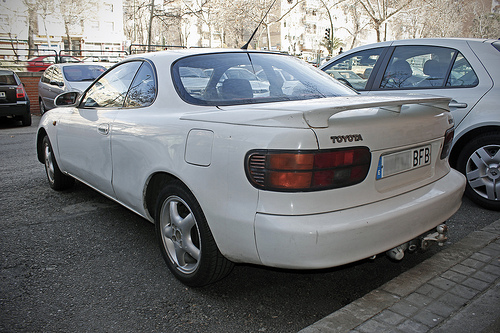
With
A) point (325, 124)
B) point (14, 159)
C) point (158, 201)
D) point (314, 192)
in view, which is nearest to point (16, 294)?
point (158, 201)

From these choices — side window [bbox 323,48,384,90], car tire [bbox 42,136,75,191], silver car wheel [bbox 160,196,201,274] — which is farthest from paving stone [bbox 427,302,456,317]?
car tire [bbox 42,136,75,191]

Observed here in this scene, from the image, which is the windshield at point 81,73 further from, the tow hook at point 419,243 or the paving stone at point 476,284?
the paving stone at point 476,284

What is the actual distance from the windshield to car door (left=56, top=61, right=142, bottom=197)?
9.03 meters

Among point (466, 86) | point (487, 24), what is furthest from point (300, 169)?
point (487, 24)

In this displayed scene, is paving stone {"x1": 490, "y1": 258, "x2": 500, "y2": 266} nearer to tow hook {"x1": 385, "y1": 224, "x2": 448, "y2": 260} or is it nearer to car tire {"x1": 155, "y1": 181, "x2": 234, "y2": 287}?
tow hook {"x1": 385, "y1": 224, "x2": 448, "y2": 260}

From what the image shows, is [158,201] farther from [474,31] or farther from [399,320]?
[474,31]

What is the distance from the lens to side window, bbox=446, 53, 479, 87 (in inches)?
176

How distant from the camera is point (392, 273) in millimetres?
3121

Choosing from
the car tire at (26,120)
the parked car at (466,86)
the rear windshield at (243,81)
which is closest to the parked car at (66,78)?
the car tire at (26,120)

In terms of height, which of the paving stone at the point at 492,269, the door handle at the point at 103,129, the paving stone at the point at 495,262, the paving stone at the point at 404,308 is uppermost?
the door handle at the point at 103,129

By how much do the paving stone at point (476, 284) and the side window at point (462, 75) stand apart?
2.40m

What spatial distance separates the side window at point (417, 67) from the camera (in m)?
4.69

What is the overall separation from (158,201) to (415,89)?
10.4ft

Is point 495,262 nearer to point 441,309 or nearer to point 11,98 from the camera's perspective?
point 441,309
